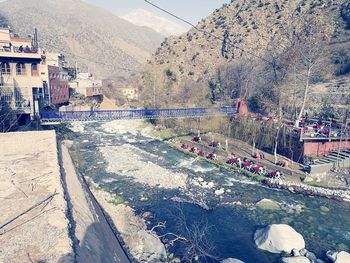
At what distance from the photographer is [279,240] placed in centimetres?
1327

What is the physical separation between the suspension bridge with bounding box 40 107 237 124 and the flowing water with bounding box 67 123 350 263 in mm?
4041

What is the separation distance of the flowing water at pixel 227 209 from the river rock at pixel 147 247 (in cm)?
79

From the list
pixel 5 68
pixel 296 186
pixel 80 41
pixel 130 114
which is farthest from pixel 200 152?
pixel 80 41

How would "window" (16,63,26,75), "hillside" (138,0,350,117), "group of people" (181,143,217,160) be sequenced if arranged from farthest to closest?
"hillside" (138,0,350,117), "window" (16,63,26,75), "group of people" (181,143,217,160)

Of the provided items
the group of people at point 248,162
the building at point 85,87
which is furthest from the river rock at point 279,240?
the building at point 85,87

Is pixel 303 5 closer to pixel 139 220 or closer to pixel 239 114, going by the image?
pixel 239 114

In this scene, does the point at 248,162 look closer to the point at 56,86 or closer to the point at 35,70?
the point at 35,70

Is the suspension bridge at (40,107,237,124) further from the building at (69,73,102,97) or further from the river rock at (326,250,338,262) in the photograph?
the river rock at (326,250,338,262)

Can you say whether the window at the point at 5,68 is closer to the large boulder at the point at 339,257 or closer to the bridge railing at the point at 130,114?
the bridge railing at the point at 130,114

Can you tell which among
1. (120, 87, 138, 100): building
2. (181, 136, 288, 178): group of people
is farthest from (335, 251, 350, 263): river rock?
(120, 87, 138, 100): building

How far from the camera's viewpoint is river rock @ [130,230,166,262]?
12.5 meters

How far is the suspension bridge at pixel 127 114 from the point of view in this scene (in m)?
25.5

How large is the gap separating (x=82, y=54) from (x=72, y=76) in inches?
2212

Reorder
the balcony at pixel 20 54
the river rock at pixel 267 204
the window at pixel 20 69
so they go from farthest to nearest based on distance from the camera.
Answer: the window at pixel 20 69 < the balcony at pixel 20 54 < the river rock at pixel 267 204
